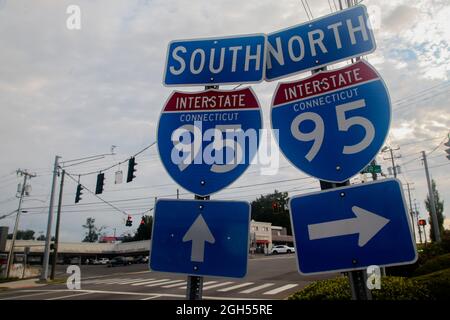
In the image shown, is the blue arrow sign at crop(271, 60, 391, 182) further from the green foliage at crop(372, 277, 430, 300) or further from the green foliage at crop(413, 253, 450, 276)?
the green foliage at crop(413, 253, 450, 276)

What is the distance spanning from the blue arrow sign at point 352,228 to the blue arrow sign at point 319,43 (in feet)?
3.24

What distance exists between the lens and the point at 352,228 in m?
1.68

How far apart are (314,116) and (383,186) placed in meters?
0.61

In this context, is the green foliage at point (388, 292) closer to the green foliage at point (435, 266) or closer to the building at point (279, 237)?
the green foliage at point (435, 266)

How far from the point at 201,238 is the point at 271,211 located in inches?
3371

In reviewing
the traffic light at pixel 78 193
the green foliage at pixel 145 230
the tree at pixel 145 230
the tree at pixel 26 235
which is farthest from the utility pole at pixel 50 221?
the tree at pixel 26 235

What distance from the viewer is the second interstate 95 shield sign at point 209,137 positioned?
210 centimetres

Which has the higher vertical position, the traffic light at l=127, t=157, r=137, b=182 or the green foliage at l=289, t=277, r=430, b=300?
the traffic light at l=127, t=157, r=137, b=182

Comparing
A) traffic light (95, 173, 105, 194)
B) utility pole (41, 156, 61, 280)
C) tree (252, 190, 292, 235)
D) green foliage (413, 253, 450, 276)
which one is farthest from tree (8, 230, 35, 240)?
green foliage (413, 253, 450, 276)

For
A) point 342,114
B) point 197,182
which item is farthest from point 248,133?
point 342,114

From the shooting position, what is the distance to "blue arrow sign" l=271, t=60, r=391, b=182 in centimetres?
186

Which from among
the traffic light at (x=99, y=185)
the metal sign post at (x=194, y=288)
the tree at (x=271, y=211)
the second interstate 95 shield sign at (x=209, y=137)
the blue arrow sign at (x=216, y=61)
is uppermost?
the tree at (x=271, y=211)
